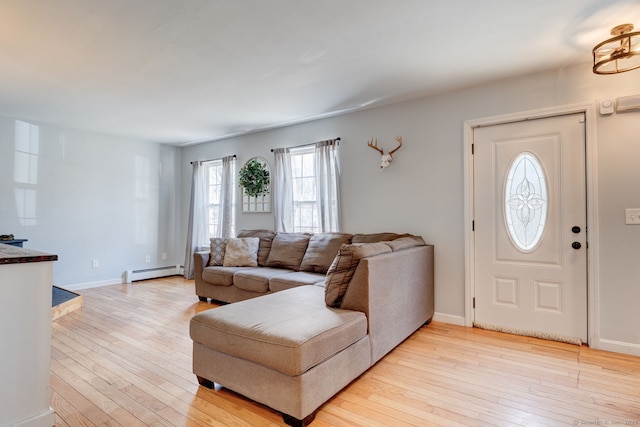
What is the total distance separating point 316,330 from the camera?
6.04 feet

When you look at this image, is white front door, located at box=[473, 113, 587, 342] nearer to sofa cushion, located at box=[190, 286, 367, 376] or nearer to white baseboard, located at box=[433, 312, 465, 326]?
white baseboard, located at box=[433, 312, 465, 326]

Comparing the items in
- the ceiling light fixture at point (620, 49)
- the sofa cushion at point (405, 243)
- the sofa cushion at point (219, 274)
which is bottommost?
the sofa cushion at point (219, 274)

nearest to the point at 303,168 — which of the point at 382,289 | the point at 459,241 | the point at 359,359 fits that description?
the point at 459,241

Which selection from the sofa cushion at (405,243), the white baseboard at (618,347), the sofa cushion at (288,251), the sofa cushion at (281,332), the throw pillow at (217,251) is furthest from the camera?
the throw pillow at (217,251)

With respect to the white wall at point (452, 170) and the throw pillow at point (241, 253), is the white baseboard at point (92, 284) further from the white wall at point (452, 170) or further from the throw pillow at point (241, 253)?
the white wall at point (452, 170)

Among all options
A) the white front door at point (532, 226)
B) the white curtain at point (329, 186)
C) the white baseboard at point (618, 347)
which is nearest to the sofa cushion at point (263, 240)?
the white curtain at point (329, 186)

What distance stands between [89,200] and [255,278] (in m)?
3.26

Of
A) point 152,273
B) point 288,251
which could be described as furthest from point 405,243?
point 152,273

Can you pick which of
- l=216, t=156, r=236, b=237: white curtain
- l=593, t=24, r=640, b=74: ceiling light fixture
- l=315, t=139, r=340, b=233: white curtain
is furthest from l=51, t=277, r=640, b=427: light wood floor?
l=216, t=156, r=236, b=237: white curtain

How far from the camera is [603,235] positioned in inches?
106

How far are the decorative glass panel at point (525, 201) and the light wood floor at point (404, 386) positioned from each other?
92 centimetres

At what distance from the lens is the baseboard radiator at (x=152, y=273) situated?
5418mm

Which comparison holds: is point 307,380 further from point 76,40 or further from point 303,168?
point 303,168

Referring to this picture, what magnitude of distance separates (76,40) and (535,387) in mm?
3969
